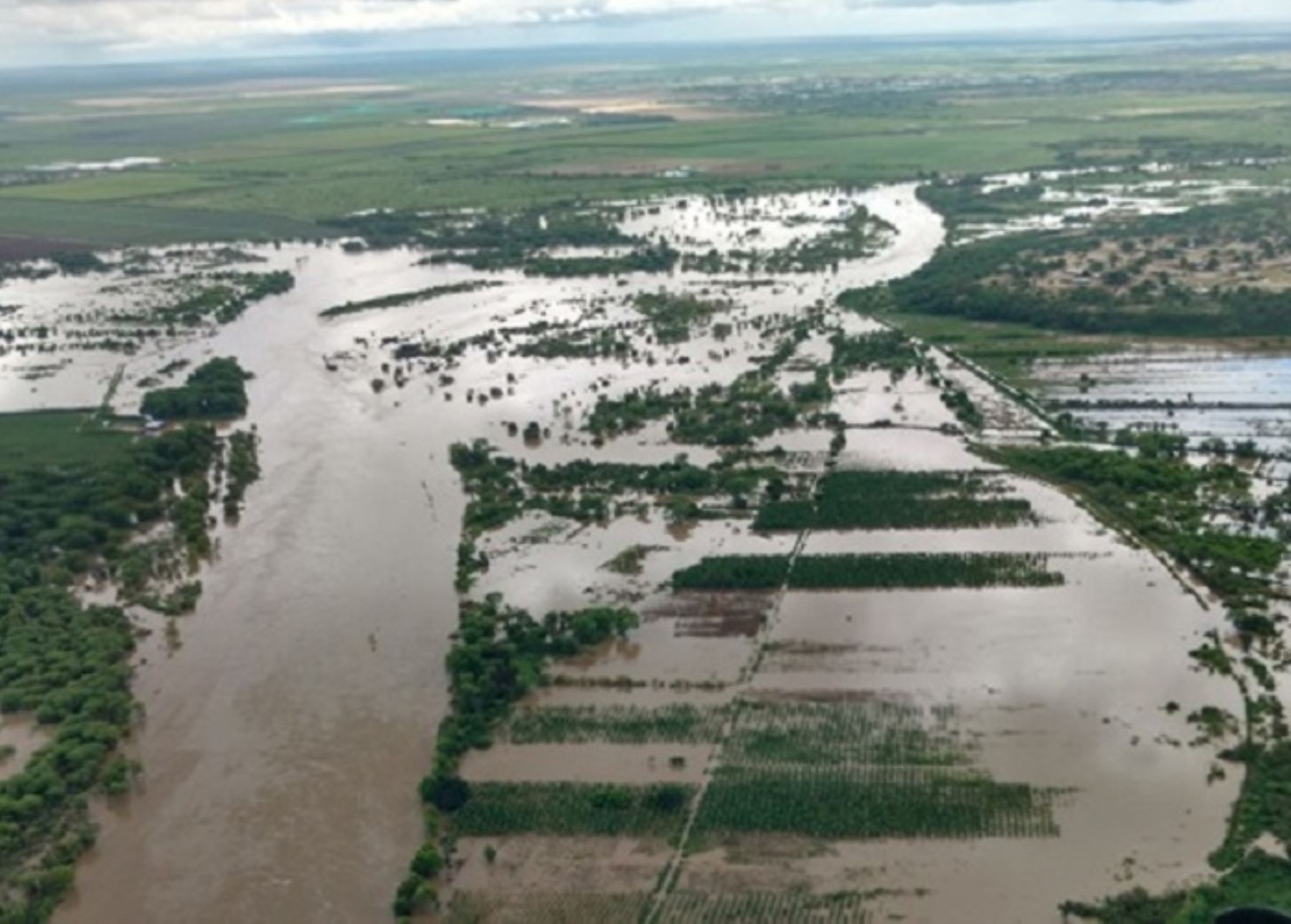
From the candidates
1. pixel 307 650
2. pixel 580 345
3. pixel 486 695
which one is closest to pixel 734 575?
pixel 486 695

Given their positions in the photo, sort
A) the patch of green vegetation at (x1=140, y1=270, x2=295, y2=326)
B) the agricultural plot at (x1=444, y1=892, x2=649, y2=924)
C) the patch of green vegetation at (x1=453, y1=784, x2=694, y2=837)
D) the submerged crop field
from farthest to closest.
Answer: the patch of green vegetation at (x1=140, y1=270, x2=295, y2=326), the patch of green vegetation at (x1=453, y1=784, x2=694, y2=837), the submerged crop field, the agricultural plot at (x1=444, y1=892, x2=649, y2=924)

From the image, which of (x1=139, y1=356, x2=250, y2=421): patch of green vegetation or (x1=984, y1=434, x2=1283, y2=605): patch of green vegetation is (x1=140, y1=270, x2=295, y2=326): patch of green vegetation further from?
(x1=984, y1=434, x2=1283, y2=605): patch of green vegetation

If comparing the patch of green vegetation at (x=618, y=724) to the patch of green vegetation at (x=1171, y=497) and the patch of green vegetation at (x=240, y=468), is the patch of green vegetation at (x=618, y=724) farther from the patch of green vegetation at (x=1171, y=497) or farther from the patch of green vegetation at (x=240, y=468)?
the patch of green vegetation at (x=240, y=468)

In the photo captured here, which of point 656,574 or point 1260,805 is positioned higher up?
point 656,574

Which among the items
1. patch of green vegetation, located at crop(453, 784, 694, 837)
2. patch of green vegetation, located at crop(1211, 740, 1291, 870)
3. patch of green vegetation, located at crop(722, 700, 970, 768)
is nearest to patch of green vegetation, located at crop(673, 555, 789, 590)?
patch of green vegetation, located at crop(722, 700, 970, 768)

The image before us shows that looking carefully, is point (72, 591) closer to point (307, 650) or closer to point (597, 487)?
point (307, 650)

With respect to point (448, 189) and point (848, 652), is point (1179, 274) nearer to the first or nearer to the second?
point (848, 652)

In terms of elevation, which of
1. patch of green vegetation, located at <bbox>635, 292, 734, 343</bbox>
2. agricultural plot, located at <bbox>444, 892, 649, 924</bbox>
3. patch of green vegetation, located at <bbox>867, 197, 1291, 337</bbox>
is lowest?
agricultural plot, located at <bbox>444, 892, 649, 924</bbox>
